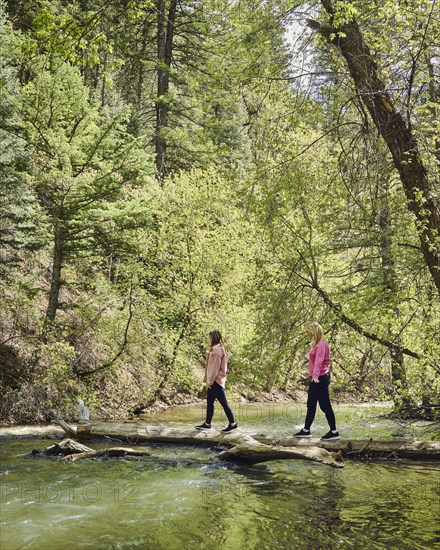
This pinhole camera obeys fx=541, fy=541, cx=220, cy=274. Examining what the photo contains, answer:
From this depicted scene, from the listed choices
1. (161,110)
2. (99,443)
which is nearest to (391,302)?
(99,443)

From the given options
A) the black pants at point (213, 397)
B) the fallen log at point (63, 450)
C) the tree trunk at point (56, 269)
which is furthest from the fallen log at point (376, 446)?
the tree trunk at point (56, 269)

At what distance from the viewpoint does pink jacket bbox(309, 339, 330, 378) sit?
951cm

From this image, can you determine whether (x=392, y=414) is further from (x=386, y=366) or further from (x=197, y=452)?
(x=197, y=452)

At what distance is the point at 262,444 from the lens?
8438mm

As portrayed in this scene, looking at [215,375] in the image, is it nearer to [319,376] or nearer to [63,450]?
[319,376]

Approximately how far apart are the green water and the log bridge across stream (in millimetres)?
223

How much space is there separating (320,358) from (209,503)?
4.02 m

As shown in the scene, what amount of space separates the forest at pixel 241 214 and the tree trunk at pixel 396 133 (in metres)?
0.03

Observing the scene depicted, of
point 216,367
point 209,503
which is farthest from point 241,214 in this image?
point 209,503

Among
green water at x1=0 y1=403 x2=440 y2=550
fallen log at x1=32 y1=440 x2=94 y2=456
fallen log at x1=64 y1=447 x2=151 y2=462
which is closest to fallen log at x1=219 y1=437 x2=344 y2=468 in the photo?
green water at x1=0 y1=403 x2=440 y2=550

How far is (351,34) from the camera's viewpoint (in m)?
7.36

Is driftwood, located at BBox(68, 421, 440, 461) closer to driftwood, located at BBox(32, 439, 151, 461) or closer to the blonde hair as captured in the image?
driftwood, located at BBox(32, 439, 151, 461)

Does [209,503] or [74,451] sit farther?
[74,451]

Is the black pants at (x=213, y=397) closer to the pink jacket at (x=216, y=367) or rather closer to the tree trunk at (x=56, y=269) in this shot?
the pink jacket at (x=216, y=367)
